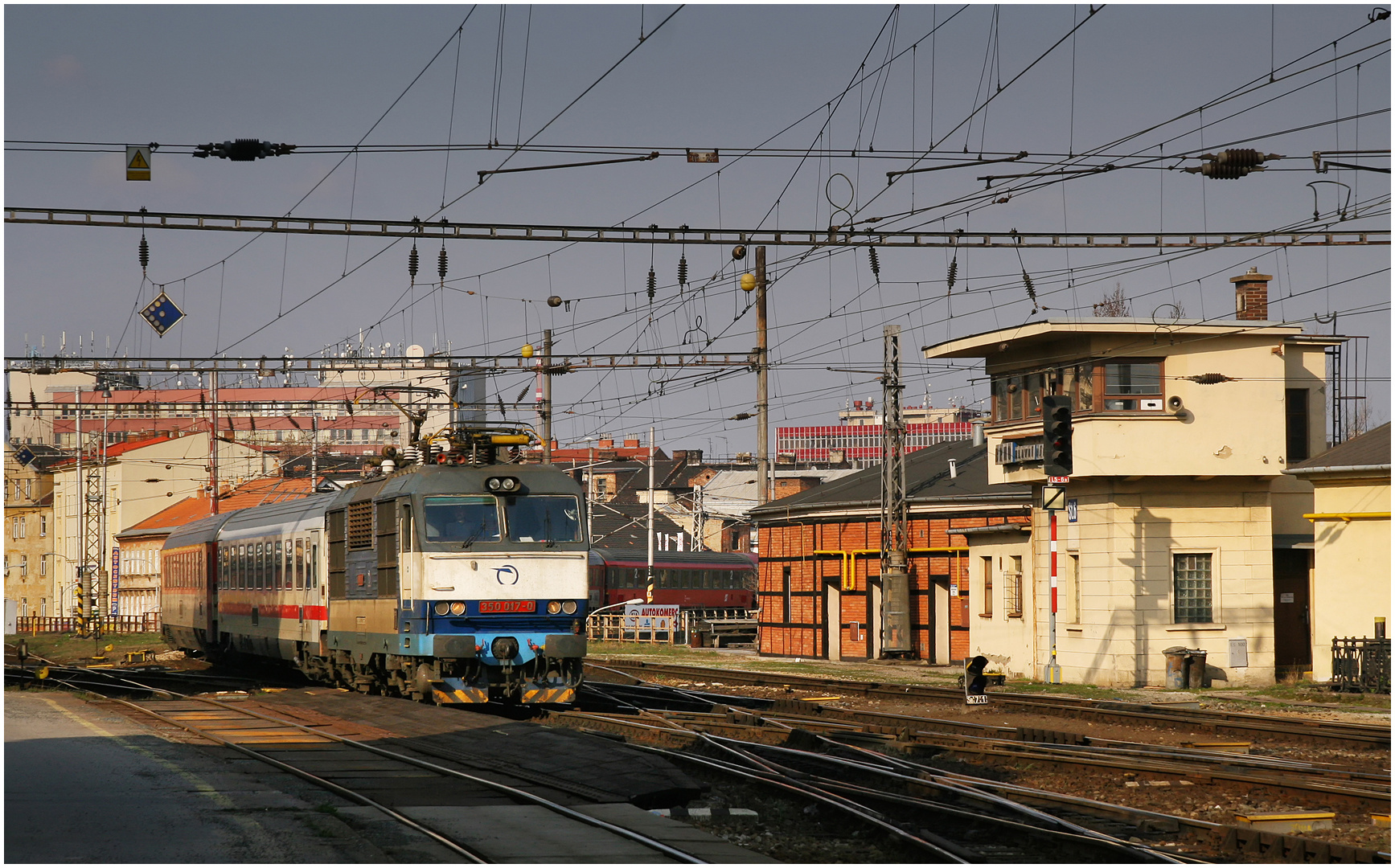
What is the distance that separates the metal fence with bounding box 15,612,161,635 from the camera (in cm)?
5959

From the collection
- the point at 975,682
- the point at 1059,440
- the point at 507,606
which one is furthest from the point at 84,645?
the point at 1059,440

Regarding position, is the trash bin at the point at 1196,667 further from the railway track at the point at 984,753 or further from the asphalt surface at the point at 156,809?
the asphalt surface at the point at 156,809

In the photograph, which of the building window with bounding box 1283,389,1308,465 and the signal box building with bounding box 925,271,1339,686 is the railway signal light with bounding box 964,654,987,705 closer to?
the signal box building with bounding box 925,271,1339,686

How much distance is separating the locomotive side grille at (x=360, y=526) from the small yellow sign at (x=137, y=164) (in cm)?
550

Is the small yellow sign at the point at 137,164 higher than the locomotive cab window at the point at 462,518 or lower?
higher

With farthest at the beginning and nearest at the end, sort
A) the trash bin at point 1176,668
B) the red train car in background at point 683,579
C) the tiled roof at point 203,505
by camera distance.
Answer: the tiled roof at point 203,505 < the red train car in background at point 683,579 < the trash bin at point 1176,668

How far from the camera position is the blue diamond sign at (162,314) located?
33.7 meters

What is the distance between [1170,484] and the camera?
2872cm

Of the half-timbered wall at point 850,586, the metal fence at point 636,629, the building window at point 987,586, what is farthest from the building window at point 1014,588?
the metal fence at point 636,629

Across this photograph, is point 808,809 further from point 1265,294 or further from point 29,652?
point 29,652

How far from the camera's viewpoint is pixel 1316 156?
19.9 m

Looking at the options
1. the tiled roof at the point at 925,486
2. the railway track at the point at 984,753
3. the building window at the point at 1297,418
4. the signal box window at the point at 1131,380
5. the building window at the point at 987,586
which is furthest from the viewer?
the tiled roof at the point at 925,486

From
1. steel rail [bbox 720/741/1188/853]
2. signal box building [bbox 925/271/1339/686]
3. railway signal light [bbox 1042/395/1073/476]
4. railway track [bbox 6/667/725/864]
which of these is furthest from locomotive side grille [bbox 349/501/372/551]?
signal box building [bbox 925/271/1339/686]

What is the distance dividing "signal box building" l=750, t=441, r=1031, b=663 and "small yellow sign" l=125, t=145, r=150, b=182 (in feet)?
61.0
